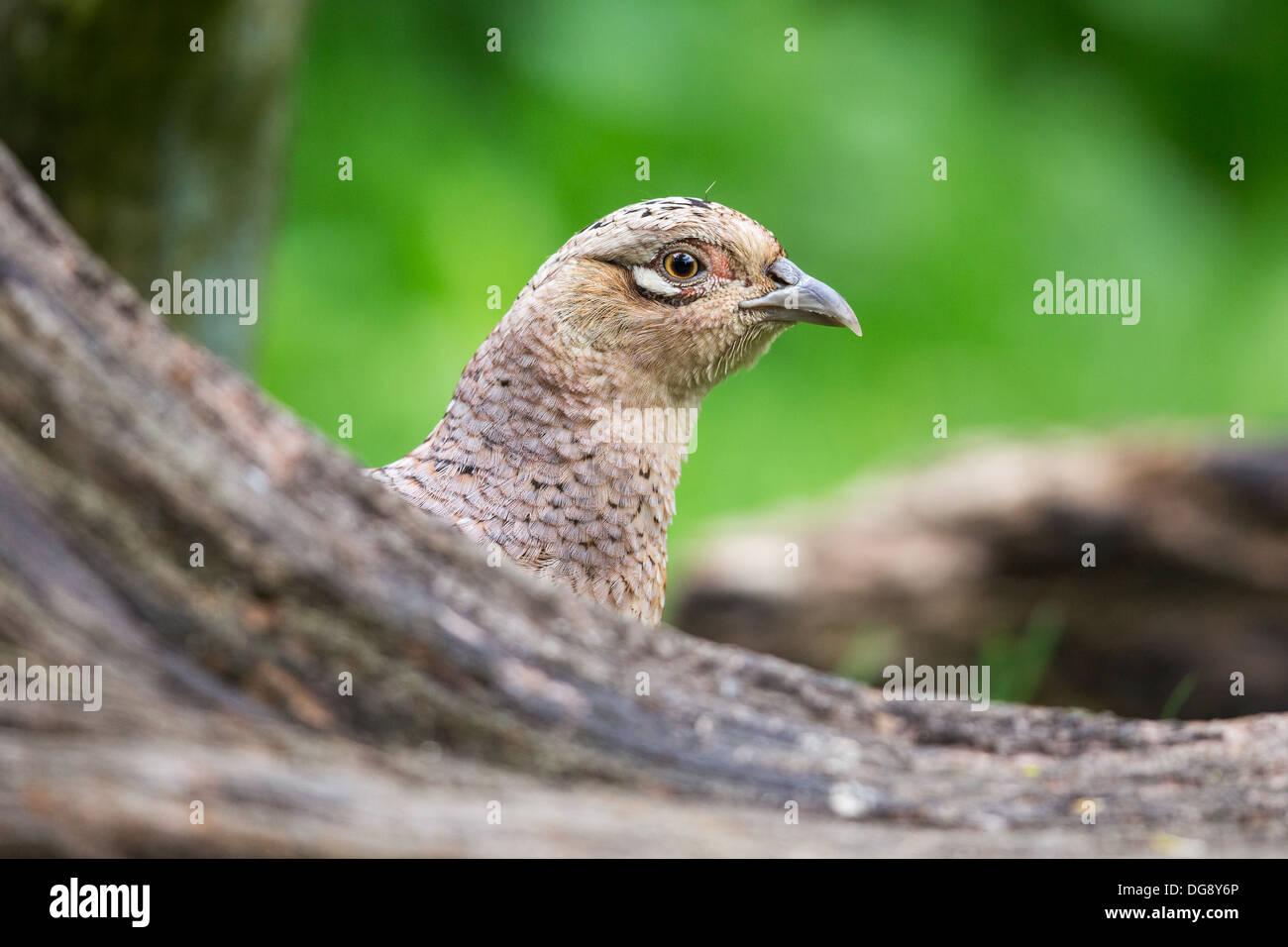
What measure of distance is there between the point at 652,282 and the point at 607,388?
0.35 meters

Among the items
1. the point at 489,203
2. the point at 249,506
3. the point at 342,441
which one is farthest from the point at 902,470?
the point at 249,506

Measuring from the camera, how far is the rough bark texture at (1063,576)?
5211 millimetres

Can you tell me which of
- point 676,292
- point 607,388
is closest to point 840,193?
point 676,292

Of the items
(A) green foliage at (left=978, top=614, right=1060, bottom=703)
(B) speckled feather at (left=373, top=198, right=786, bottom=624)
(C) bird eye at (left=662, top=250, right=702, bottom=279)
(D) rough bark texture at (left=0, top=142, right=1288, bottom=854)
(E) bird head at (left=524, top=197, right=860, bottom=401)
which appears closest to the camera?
(D) rough bark texture at (left=0, top=142, right=1288, bottom=854)

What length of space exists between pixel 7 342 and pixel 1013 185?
8227mm

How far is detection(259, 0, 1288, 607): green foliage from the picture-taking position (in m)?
8.35

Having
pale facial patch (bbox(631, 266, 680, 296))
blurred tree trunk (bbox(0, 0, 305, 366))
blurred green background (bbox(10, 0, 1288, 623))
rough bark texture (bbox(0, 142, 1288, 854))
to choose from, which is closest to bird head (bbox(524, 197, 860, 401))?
pale facial patch (bbox(631, 266, 680, 296))

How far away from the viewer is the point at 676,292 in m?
3.76

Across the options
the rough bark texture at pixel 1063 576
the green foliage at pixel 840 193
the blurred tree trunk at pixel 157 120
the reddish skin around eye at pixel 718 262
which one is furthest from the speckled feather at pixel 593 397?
the green foliage at pixel 840 193

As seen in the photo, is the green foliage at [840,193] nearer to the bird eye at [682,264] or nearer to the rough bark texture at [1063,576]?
the rough bark texture at [1063,576]

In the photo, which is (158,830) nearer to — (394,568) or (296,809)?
(296,809)

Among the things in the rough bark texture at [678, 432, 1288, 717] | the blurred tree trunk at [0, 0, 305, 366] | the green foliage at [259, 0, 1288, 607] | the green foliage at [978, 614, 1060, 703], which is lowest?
the green foliage at [978, 614, 1060, 703]

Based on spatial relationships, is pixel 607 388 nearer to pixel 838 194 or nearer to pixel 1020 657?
pixel 1020 657

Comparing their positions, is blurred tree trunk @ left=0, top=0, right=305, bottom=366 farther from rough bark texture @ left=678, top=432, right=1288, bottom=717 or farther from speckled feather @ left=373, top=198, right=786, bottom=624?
rough bark texture @ left=678, top=432, right=1288, bottom=717
